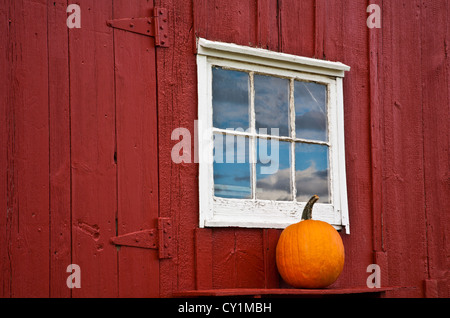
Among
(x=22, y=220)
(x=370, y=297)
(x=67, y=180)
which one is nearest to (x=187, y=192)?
(x=67, y=180)

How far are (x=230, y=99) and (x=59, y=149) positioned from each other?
1.25 metres

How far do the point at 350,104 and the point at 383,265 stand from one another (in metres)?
1.21

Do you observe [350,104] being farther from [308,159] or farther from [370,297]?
[370,297]

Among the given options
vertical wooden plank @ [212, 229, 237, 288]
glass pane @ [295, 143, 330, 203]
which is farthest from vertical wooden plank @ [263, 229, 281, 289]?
glass pane @ [295, 143, 330, 203]

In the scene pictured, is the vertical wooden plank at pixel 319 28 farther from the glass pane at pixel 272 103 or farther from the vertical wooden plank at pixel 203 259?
the vertical wooden plank at pixel 203 259

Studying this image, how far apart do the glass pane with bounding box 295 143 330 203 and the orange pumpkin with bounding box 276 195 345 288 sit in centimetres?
43

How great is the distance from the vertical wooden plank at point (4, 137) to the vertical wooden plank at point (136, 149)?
65 cm

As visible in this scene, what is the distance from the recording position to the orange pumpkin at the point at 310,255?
4.28m

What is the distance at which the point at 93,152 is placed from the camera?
3.96 meters

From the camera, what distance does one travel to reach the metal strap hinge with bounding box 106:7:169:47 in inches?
165

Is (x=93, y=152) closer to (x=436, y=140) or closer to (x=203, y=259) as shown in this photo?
(x=203, y=259)

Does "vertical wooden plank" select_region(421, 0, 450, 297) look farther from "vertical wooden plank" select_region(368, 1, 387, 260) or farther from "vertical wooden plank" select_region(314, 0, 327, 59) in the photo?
"vertical wooden plank" select_region(314, 0, 327, 59)

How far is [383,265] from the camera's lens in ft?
16.6

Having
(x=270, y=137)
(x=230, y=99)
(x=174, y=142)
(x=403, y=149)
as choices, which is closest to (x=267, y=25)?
(x=230, y=99)
